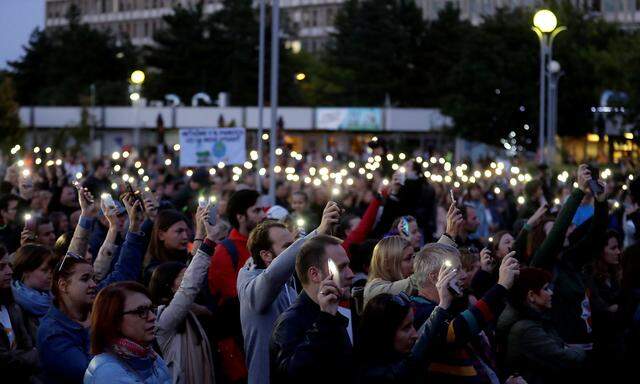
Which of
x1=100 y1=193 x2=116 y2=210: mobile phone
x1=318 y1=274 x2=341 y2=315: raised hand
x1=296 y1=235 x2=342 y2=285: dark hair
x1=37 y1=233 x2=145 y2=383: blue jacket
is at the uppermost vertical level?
x1=100 y1=193 x2=116 y2=210: mobile phone

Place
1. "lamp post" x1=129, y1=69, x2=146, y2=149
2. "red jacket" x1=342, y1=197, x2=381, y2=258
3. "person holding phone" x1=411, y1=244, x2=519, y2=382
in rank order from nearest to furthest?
"person holding phone" x1=411, y1=244, x2=519, y2=382 < "red jacket" x1=342, y1=197, x2=381, y2=258 < "lamp post" x1=129, y1=69, x2=146, y2=149

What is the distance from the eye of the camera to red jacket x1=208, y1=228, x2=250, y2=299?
852cm

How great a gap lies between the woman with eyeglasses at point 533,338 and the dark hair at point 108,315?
2.70 meters

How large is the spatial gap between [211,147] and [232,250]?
13624mm

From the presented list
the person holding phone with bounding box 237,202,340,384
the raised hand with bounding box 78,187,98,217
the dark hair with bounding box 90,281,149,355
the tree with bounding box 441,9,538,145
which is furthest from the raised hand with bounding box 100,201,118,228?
the tree with bounding box 441,9,538,145

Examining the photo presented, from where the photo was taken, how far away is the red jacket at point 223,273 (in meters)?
8.52

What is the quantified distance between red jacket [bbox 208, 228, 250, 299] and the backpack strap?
0.02 m

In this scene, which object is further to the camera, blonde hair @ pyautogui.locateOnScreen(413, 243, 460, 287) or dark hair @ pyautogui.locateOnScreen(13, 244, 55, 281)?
dark hair @ pyautogui.locateOnScreen(13, 244, 55, 281)

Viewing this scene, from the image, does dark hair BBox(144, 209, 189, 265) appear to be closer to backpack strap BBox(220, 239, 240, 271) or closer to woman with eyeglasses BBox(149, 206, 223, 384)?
backpack strap BBox(220, 239, 240, 271)

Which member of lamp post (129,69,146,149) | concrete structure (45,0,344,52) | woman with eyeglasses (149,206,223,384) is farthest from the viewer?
concrete structure (45,0,344,52)

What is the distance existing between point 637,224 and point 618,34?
47.2 m

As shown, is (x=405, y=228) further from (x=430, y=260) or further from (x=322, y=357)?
(x=322, y=357)

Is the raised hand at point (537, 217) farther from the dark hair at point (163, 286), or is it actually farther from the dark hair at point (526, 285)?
the dark hair at point (163, 286)

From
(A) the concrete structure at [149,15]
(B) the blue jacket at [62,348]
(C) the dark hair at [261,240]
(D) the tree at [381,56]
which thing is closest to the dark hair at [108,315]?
(B) the blue jacket at [62,348]
